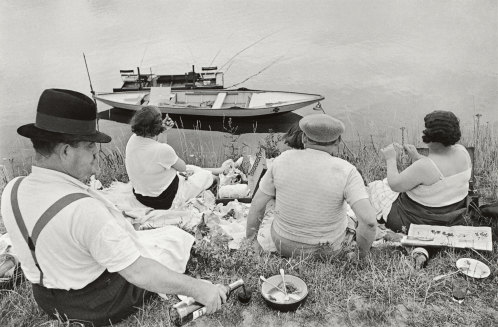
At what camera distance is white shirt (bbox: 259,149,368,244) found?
302 cm

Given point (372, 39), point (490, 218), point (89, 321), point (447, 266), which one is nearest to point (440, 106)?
point (372, 39)

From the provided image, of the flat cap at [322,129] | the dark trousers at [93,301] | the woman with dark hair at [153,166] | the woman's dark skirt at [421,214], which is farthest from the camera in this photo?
the woman with dark hair at [153,166]

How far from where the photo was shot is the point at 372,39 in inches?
771

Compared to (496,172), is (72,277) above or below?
above

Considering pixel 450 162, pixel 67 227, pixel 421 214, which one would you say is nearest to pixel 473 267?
pixel 421 214

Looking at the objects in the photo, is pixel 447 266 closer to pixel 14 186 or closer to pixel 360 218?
pixel 360 218

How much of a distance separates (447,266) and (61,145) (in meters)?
2.81

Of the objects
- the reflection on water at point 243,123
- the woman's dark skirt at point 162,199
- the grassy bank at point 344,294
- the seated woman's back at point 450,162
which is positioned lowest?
the reflection on water at point 243,123

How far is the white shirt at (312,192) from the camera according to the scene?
3.02m

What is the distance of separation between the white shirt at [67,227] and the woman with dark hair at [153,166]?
2.20m

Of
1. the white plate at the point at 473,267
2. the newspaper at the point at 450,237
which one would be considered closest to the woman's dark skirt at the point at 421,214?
the newspaper at the point at 450,237

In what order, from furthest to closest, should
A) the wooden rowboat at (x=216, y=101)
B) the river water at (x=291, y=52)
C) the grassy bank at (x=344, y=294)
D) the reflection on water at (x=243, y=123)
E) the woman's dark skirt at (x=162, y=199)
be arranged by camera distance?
1. the river water at (x=291, y=52)
2. the reflection on water at (x=243, y=123)
3. the wooden rowboat at (x=216, y=101)
4. the woman's dark skirt at (x=162, y=199)
5. the grassy bank at (x=344, y=294)

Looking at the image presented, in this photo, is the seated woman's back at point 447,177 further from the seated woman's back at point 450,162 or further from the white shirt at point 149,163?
the white shirt at point 149,163

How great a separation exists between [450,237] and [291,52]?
56.3 feet
